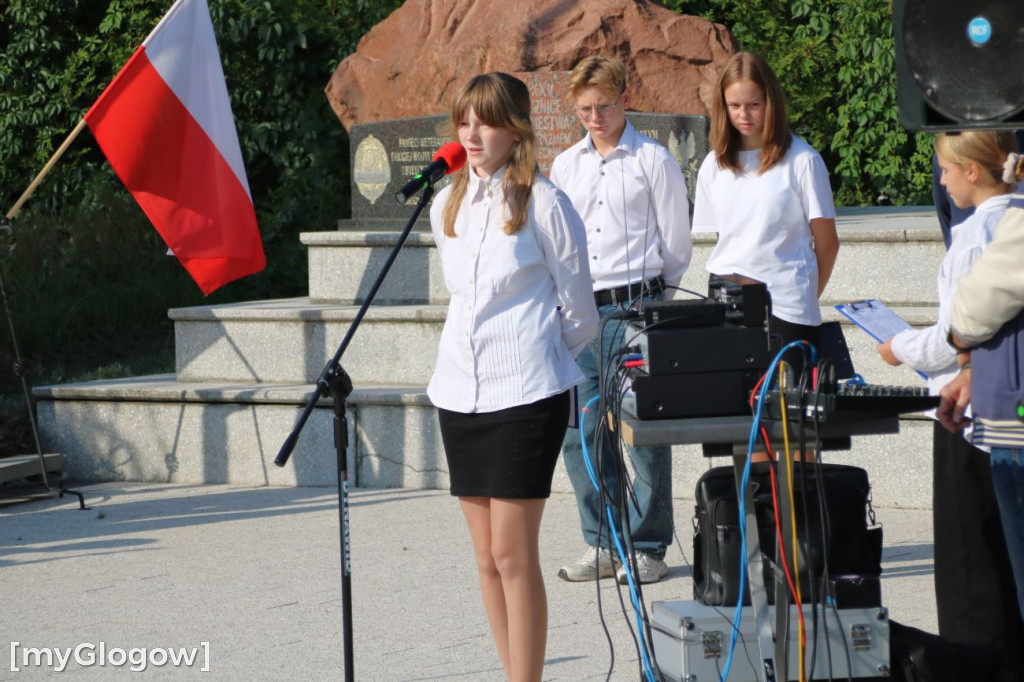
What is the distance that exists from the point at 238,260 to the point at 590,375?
306 centimetres

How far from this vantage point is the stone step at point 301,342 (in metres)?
8.29

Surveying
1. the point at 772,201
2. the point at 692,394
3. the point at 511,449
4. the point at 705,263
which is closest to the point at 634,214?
the point at 772,201

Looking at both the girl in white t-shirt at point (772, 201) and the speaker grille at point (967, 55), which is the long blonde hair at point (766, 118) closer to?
the girl in white t-shirt at point (772, 201)

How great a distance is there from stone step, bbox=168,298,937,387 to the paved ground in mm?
889

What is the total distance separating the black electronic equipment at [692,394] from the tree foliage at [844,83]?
32.5ft

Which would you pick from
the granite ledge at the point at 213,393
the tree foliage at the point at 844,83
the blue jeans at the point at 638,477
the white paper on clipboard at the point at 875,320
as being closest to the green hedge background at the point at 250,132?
the tree foliage at the point at 844,83

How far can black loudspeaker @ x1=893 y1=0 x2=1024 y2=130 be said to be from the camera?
10.9 feet

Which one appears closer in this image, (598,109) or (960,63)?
(960,63)

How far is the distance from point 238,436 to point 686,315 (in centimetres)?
509

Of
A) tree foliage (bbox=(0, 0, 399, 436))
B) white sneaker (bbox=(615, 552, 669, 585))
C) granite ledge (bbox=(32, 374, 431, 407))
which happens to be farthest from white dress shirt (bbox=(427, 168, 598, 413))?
tree foliage (bbox=(0, 0, 399, 436))

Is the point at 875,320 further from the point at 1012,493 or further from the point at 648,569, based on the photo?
the point at 648,569

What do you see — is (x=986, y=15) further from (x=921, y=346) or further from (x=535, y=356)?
(x=535, y=356)

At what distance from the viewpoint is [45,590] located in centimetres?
593

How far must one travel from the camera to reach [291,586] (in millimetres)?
5824
